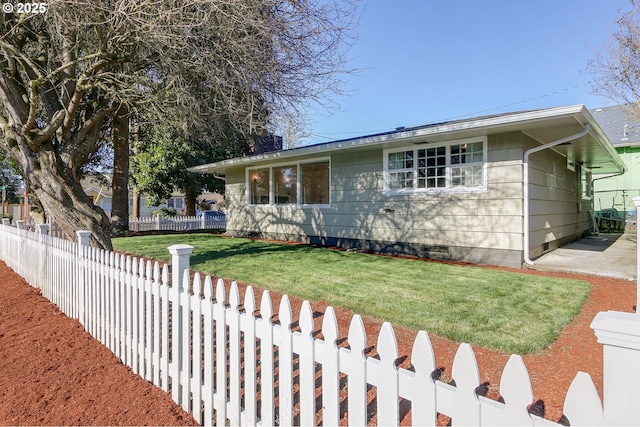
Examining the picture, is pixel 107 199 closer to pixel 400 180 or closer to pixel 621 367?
pixel 400 180

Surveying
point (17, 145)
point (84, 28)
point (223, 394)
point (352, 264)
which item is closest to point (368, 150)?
point (352, 264)

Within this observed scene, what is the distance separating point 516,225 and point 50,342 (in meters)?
7.52

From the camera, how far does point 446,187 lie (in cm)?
780

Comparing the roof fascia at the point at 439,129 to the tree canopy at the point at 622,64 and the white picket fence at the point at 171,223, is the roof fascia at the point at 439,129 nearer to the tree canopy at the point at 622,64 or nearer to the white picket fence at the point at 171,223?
the tree canopy at the point at 622,64

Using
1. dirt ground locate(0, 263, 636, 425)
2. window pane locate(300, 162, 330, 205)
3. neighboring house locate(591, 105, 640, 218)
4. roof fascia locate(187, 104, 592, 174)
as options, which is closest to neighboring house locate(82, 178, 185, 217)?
window pane locate(300, 162, 330, 205)

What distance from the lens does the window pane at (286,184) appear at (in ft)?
36.5

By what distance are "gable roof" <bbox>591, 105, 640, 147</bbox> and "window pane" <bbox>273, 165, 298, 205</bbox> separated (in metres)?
A: 14.5

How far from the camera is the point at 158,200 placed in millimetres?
18406

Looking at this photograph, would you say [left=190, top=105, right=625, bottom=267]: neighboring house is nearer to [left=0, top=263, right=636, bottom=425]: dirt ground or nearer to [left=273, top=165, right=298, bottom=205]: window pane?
[left=273, top=165, right=298, bottom=205]: window pane

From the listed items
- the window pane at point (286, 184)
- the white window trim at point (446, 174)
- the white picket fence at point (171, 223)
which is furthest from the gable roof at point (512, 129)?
the white picket fence at point (171, 223)

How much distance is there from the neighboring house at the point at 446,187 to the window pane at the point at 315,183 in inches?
1.2

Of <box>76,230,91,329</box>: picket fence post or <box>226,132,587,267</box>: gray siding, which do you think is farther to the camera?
<box>226,132,587,267</box>: gray siding

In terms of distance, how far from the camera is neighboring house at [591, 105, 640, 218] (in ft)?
53.1

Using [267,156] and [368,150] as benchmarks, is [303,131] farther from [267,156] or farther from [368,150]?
[267,156]
